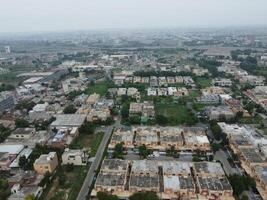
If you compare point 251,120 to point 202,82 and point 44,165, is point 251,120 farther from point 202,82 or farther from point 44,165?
point 44,165

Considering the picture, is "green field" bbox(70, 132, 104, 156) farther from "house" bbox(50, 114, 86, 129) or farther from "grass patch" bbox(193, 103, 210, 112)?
"grass patch" bbox(193, 103, 210, 112)

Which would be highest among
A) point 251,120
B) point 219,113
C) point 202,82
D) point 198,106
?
point 219,113

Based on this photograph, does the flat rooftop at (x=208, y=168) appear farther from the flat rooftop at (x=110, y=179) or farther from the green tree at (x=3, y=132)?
the green tree at (x=3, y=132)

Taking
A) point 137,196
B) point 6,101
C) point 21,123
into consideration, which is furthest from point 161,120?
point 6,101

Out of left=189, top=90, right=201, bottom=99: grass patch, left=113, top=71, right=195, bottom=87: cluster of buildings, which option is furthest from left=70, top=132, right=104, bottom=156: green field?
left=113, top=71, right=195, bottom=87: cluster of buildings

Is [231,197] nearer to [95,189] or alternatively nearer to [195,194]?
[195,194]

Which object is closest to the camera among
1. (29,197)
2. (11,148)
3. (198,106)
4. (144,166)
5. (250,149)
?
(29,197)

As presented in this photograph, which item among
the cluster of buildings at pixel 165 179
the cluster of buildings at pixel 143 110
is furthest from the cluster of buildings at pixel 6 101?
the cluster of buildings at pixel 165 179
